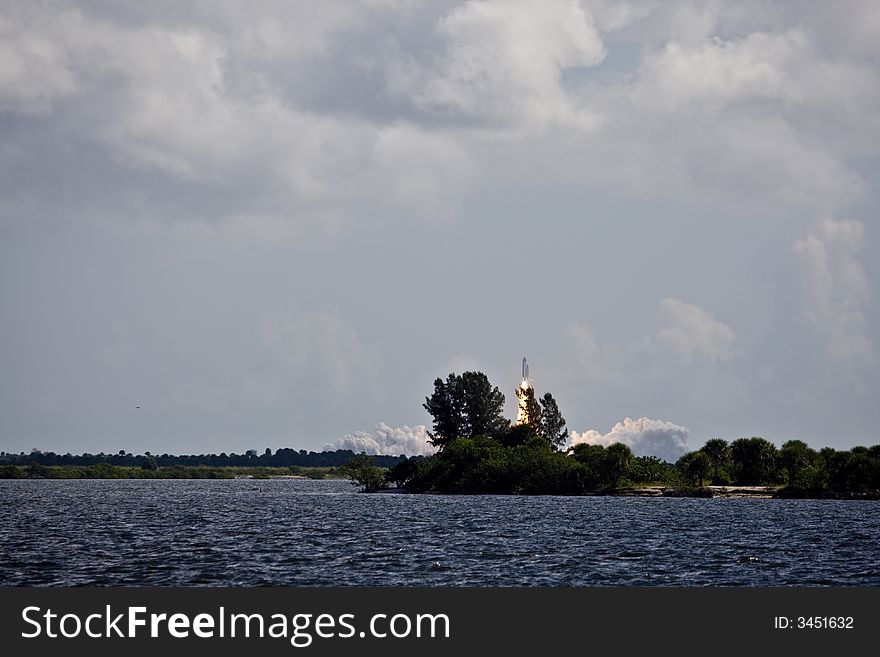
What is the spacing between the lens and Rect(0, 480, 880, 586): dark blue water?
67.2 meters

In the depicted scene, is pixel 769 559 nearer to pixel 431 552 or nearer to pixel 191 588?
pixel 431 552

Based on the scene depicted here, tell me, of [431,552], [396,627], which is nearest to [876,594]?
[396,627]

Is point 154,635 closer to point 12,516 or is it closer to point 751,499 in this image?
point 12,516

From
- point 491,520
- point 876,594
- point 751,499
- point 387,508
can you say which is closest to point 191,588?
point 876,594

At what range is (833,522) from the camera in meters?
121

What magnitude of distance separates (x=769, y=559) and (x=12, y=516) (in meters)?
83.2

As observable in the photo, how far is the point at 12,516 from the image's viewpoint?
12731cm

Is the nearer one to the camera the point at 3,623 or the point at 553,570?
the point at 3,623

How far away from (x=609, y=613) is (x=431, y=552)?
31540 mm

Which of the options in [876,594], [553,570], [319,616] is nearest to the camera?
[319,616]

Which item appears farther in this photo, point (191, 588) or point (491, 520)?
point (491, 520)

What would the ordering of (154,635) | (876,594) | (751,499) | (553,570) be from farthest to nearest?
(751,499) → (553,570) → (876,594) → (154,635)

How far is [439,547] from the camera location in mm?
87250

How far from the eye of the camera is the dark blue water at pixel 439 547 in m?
67.2
